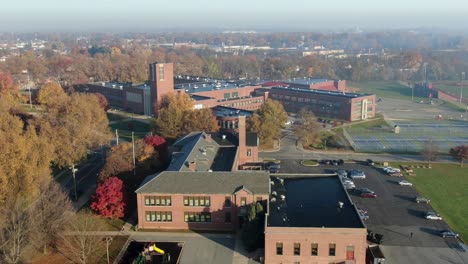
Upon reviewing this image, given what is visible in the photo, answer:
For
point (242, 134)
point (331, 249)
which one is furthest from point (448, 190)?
point (331, 249)

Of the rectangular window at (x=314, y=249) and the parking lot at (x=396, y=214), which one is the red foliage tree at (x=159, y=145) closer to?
the parking lot at (x=396, y=214)

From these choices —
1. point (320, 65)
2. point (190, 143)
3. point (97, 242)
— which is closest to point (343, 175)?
point (190, 143)

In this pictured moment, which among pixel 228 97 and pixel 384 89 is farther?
pixel 384 89

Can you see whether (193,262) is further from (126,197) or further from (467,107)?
(467,107)

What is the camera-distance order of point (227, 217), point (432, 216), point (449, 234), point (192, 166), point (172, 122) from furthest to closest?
point (172, 122)
point (192, 166)
point (432, 216)
point (227, 217)
point (449, 234)

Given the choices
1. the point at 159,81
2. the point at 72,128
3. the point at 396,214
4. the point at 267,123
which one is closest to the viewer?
the point at 396,214

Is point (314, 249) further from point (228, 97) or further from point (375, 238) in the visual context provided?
point (228, 97)

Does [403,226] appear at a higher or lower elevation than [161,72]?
lower

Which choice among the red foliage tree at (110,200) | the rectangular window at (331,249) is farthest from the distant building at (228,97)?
the rectangular window at (331,249)
